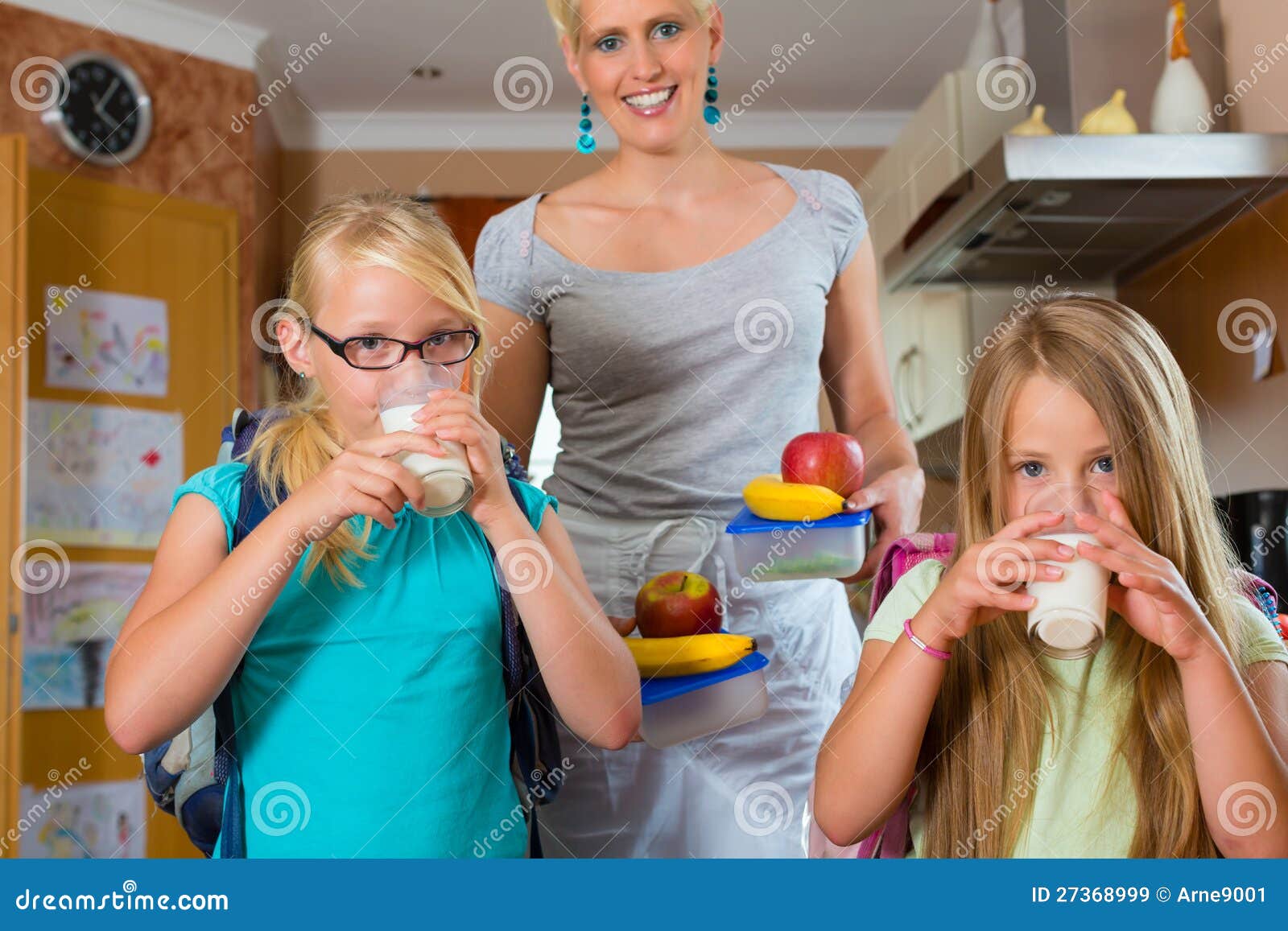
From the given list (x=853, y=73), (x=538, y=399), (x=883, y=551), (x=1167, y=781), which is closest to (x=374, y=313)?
(x=538, y=399)

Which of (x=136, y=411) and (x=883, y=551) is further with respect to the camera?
(x=136, y=411)

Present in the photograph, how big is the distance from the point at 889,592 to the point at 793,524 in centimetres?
11

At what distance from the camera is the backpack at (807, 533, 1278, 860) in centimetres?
98

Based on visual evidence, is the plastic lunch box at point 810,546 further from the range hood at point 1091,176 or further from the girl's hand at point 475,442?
the range hood at point 1091,176

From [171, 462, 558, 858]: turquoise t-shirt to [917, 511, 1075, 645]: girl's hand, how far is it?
369mm

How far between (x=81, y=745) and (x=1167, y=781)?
2.87m

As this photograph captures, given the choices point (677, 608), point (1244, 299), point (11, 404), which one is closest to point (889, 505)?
point (677, 608)

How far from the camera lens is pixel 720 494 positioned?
132 cm

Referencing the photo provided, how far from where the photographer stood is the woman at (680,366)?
1.22 metres

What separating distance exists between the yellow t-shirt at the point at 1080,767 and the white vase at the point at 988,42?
8.20ft

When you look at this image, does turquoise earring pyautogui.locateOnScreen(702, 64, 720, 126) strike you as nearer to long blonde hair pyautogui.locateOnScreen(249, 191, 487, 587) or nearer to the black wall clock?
long blonde hair pyautogui.locateOnScreen(249, 191, 487, 587)

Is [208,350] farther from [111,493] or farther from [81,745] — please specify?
[81,745]

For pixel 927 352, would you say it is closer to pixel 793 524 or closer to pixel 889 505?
pixel 889 505

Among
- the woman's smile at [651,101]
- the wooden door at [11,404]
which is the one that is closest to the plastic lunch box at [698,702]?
the woman's smile at [651,101]
